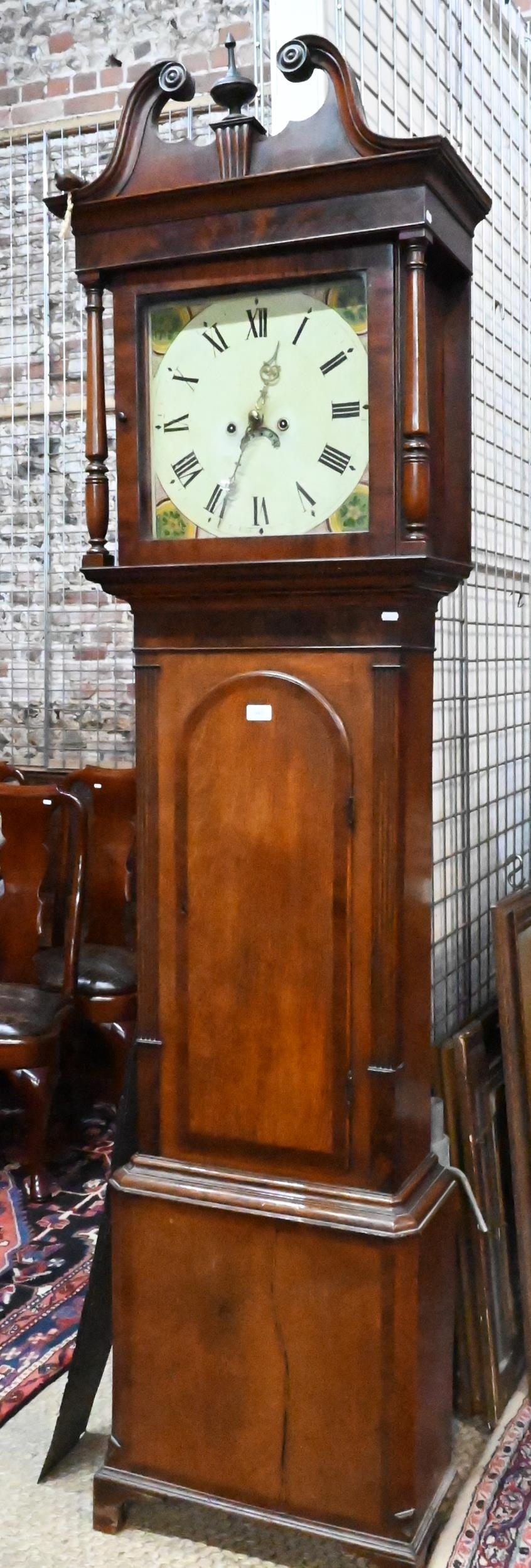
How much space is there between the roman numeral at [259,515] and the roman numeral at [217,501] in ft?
0.14

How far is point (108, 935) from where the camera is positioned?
3590 millimetres

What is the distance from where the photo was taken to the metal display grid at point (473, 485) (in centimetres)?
222

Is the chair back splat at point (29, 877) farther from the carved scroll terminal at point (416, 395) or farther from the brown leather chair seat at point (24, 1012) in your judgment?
the carved scroll terminal at point (416, 395)

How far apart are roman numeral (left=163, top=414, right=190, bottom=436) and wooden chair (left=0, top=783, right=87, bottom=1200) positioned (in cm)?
155

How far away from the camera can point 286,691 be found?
66.2 inches

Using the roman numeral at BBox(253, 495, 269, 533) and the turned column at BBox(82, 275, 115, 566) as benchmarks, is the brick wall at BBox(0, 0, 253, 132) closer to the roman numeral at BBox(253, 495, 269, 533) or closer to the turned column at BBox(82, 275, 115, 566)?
the turned column at BBox(82, 275, 115, 566)

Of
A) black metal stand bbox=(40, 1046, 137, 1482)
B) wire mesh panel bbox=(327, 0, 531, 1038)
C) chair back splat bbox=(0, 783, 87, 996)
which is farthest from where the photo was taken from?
chair back splat bbox=(0, 783, 87, 996)

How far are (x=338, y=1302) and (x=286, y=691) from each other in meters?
0.80

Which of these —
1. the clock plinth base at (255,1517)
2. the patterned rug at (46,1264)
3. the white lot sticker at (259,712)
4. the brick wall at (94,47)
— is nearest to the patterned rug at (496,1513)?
the clock plinth base at (255,1517)

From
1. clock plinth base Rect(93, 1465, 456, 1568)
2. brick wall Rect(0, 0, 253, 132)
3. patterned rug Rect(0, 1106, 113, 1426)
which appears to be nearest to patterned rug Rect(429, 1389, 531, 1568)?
clock plinth base Rect(93, 1465, 456, 1568)

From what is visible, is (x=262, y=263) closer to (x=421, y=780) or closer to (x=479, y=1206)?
(x=421, y=780)

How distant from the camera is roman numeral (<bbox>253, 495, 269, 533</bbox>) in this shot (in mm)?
1643

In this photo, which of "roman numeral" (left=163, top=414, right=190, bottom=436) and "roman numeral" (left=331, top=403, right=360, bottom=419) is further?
"roman numeral" (left=163, top=414, right=190, bottom=436)

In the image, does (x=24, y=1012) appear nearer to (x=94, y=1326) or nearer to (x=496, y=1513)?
(x=94, y=1326)
